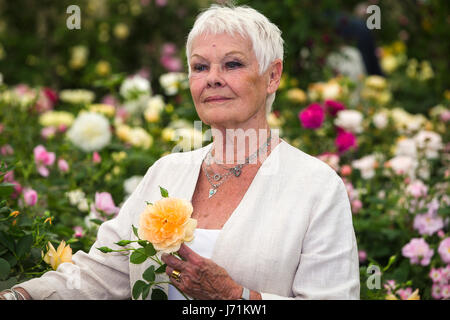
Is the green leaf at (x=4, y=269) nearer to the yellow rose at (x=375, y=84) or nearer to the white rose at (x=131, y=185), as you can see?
the white rose at (x=131, y=185)

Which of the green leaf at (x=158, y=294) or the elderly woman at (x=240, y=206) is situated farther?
the green leaf at (x=158, y=294)

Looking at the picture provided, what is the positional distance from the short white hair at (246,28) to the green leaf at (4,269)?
0.93 meters

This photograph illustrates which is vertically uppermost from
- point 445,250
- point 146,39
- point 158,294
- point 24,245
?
point 146,39

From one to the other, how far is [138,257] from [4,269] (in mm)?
488

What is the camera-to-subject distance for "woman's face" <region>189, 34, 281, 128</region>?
1.81 metres

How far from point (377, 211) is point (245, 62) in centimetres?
133

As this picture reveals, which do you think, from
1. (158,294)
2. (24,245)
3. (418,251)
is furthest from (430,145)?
(24,245)

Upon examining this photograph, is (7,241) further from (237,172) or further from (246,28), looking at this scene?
(246,28)

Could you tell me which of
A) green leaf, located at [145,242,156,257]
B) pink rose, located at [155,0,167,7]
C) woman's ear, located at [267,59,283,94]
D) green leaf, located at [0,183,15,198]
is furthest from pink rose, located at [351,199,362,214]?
pink rose, located at [155,0,167,7]

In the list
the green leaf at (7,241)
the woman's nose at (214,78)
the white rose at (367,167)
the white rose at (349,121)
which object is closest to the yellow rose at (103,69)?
the white rose at (349,121)

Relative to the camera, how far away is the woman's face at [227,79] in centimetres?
181

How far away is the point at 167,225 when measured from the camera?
145cm

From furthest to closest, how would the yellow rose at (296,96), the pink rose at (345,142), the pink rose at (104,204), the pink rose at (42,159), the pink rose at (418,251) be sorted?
the yellow rose at (296,96) < the pink rose at (345,142) < the pink rose at (42,159) < the pink rose at (418,251) < the pink rose at (104,204)

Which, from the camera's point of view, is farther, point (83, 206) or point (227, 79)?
point (83, 206)
